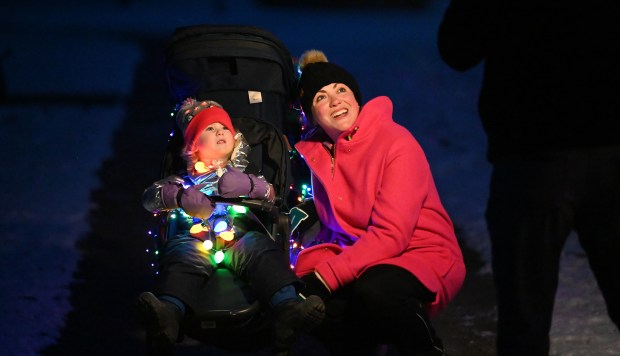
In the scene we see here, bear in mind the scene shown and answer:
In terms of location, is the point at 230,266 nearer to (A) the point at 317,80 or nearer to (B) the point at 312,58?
(A) the point at 317,80

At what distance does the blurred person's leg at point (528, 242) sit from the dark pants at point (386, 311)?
61 centimetres

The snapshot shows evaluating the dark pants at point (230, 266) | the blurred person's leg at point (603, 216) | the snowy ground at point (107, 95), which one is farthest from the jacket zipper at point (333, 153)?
the snowy ground at point (107, 95)

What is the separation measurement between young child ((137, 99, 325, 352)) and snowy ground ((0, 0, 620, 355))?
1888 mm

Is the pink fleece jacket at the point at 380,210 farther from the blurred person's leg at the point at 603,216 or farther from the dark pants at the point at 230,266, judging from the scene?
the blurred person's leg at the point at 603,216

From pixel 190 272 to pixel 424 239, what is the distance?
97cm

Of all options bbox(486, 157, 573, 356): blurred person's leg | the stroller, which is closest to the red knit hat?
the stroller

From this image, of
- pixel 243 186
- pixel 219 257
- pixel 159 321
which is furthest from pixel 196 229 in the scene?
pixel 159 321

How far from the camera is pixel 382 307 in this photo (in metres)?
2.64

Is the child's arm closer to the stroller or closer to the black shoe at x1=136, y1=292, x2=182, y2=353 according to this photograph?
the stroller

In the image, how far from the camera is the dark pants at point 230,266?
2.78 metres

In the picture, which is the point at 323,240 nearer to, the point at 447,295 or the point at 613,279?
the point at 447,295

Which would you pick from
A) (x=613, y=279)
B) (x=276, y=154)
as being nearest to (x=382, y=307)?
(x=613, y=279)

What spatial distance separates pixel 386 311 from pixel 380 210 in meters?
0.45

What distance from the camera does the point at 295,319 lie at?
2.64 m
